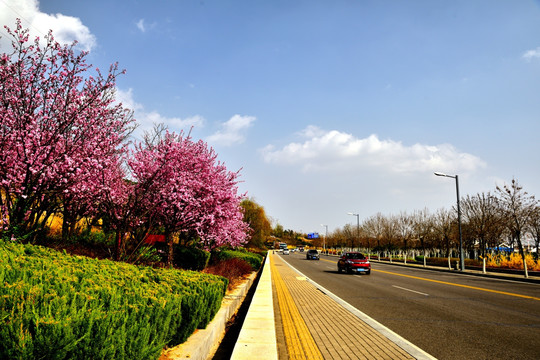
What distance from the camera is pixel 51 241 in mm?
10539

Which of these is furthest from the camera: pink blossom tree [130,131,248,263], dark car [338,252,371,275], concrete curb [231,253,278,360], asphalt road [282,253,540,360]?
dark car [338,252,371,275]

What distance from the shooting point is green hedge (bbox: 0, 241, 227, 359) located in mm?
2828

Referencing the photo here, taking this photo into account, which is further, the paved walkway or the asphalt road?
the asphalt road

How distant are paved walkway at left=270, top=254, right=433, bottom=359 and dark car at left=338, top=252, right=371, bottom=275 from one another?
14123 millimetres

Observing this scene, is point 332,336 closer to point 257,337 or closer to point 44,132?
point 257,337

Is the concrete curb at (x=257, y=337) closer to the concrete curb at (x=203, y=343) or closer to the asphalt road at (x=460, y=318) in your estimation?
the concrete curb at (x=203, y=343)

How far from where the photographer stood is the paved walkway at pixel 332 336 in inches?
226

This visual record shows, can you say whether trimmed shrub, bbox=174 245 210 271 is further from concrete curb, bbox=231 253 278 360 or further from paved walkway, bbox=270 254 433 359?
concrete curb, bbox=231 253 278 360

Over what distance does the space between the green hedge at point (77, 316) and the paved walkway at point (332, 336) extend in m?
2.40

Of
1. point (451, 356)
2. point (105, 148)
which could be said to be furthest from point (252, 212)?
point (451, 356)

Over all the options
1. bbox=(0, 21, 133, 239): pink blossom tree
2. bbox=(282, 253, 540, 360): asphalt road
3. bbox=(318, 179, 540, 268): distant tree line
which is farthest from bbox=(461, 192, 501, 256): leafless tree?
bbox=(0, 21, 133, 239): pink blossom tree

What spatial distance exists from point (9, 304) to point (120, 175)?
9.77 meters

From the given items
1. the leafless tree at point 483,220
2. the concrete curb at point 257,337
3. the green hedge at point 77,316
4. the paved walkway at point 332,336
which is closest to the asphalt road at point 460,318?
the paved walkway at point 332,336

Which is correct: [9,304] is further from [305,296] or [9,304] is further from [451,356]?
[305,296]
